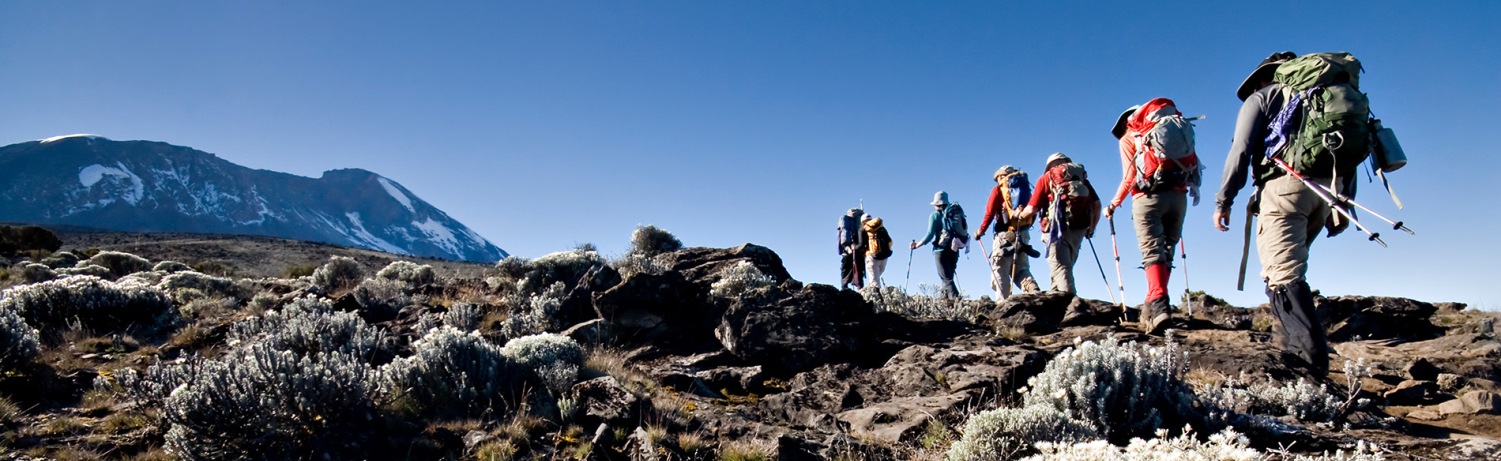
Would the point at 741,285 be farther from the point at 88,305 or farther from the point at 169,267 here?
the point at 169,267

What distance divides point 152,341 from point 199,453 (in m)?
4.07

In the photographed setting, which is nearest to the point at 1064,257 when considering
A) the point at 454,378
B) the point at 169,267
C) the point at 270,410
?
the point at 454,378

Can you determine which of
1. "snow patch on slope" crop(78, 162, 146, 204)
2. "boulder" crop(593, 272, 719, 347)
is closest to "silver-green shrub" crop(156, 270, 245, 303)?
"boulder" crop(593, 272, 719, 347)

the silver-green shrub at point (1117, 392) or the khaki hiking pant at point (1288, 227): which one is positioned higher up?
the khaki hiking pant at point (1288, 227)

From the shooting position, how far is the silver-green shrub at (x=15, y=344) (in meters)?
4.96

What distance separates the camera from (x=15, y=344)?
16.5 feet

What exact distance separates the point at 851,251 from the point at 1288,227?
32.1 feet

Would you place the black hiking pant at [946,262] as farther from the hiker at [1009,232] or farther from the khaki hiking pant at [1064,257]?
the khaki hiking pant at [1064,257]

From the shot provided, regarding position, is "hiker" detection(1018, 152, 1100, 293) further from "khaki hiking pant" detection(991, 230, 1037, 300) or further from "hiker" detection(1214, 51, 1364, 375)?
"hiker" detection(1214, 51, 1364, 375)

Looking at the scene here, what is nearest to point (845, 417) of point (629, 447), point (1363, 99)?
point (629, 447)

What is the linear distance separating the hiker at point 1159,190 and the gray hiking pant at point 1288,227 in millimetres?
1500

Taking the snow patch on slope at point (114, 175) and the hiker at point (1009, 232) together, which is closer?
the hiker at point (1009, 232)

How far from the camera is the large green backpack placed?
15.0ft

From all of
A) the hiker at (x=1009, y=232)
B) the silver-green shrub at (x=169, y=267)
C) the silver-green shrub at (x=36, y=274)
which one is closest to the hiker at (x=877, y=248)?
the hiker at (x=1009, y=232)
